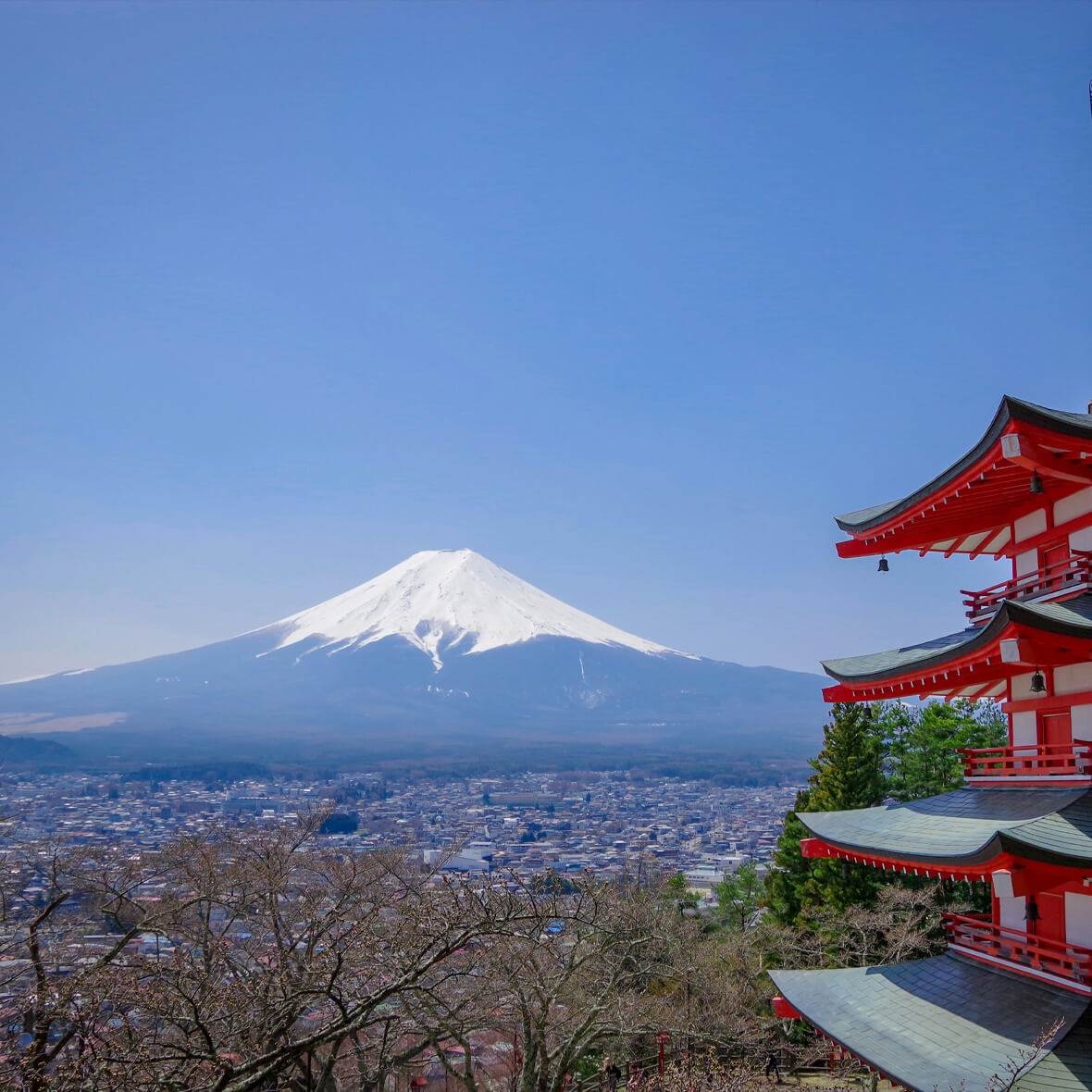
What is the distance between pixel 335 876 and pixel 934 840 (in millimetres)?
→ 11539

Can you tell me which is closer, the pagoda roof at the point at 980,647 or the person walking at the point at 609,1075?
the pagoda roof at the point at 980,647

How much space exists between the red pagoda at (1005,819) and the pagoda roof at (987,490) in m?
0.02

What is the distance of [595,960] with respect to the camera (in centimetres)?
1627

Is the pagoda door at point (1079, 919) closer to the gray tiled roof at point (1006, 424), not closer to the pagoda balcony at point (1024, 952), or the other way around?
the pagoda balcony at point (1024, 952)

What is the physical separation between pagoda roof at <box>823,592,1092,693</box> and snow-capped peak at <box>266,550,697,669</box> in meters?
152

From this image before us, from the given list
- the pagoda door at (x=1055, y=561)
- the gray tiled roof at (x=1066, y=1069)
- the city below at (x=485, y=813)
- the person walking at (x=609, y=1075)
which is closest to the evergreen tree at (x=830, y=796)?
the city below at (x=485, y=813)

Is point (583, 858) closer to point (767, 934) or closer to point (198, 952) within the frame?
point (767, 934)

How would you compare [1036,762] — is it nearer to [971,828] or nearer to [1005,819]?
[1005,819]

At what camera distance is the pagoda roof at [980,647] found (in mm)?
7254

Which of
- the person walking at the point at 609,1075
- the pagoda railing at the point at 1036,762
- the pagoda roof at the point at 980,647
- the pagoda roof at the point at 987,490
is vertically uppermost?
the pagoda roof at the point at 987,490

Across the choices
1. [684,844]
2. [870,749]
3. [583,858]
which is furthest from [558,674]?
[870,749]

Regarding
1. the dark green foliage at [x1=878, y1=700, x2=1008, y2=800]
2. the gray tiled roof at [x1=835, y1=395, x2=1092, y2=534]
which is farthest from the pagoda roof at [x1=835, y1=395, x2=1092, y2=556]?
the dark green foliage at [x1=878, y1=700, x2=1008, y2=800]

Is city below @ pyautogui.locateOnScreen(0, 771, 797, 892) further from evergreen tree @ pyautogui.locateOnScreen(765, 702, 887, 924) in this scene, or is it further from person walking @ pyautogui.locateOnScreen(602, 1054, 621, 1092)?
person walking @ pyautogui.locateOnScreen(602, 1054, 621, 1092)

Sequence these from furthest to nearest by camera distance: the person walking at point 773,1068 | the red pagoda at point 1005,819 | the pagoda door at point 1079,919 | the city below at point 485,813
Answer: the city below at point 485,813, the person walking at point 773,1068, the pagoda door at point 1079,919, the red pagoda at point 1005,819
